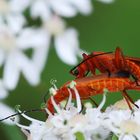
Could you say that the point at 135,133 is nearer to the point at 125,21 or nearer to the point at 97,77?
the point at 97,77

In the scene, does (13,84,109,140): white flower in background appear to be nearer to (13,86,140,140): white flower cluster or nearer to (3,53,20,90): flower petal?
(13,86,140,140): white flower cluster

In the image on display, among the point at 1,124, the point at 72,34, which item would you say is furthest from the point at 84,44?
the point at 1,124

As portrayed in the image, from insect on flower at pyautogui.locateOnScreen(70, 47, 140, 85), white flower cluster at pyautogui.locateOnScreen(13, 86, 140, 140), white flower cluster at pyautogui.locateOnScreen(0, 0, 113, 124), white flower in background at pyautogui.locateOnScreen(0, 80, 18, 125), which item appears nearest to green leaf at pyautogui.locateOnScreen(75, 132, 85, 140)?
white flower cluster at pyautogui.locateOnScreen(13, 86, 140, 140)

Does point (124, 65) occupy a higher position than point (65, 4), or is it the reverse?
point (65, 4)

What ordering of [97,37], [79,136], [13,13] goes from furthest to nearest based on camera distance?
[97,37] → [13,13] → [79,136]

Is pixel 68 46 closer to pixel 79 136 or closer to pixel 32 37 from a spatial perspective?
pixel 32 37

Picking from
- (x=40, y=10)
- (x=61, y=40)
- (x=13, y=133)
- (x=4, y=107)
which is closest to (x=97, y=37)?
(x=61, y=40)
